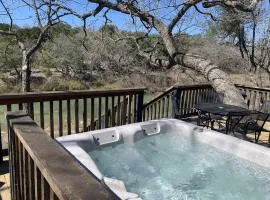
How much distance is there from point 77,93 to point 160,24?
9.34 feet

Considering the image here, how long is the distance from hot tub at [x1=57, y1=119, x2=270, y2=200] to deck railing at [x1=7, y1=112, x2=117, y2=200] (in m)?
0.80

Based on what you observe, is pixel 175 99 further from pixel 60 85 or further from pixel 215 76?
pixel 60 85

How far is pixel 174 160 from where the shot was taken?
3.88 metres

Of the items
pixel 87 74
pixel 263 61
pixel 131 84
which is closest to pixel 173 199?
pixel 263 61

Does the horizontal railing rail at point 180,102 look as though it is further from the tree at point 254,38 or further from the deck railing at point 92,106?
the tree at point 254,38

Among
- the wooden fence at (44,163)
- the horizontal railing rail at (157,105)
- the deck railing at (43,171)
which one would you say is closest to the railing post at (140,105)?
the wooden fence at (44,163)

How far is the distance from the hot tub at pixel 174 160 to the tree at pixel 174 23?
1.56m

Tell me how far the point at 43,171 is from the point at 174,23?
206 inches

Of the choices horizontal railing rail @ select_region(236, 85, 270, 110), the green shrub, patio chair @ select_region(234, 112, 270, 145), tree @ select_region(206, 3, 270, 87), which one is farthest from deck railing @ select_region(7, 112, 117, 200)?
the green shrub

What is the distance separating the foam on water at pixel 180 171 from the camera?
10.2 feet

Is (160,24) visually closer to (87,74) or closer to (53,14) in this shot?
(53,14)

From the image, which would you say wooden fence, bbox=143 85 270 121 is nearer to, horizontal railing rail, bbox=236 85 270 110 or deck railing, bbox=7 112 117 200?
horizontal railing rail, bbox=236 85 270 110

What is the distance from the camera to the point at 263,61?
11328mm

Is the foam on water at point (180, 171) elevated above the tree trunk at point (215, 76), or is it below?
below
